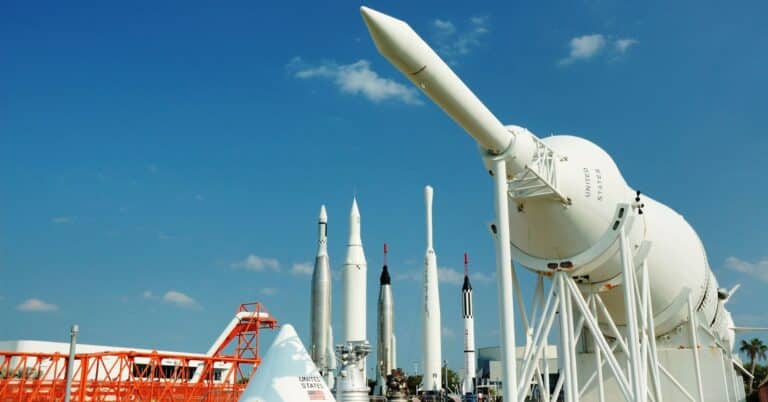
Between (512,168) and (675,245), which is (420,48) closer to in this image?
(512,168)

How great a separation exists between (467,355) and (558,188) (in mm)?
22638

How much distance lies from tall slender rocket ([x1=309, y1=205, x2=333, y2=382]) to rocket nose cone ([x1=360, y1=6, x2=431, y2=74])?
17623mm

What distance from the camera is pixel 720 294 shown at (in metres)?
19.8

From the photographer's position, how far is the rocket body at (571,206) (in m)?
10.9

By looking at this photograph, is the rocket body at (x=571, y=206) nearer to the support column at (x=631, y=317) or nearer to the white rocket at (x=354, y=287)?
the support column at (x=631, y=317)

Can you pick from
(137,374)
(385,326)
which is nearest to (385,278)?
(385,326)

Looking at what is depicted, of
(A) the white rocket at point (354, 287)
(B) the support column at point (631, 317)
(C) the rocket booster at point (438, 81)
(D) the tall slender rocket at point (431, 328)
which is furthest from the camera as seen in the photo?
(D) the tall slender rocket at point (431, 328)

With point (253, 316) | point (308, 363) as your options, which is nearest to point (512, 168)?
point (308, 363)

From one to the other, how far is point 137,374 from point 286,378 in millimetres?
31796

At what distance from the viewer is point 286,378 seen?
12.2 metres

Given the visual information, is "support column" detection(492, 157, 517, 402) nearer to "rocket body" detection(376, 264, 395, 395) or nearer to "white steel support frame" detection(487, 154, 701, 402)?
"white steel support frame" detection(487, 154, 701, 402)

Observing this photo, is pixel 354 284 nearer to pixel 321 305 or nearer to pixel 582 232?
pixel 321 305

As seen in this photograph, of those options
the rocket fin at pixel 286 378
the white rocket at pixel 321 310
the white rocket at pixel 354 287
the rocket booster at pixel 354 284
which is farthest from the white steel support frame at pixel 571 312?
the white rocket at pixel 321 310

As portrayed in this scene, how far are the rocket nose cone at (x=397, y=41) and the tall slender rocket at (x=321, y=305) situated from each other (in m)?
17.6
